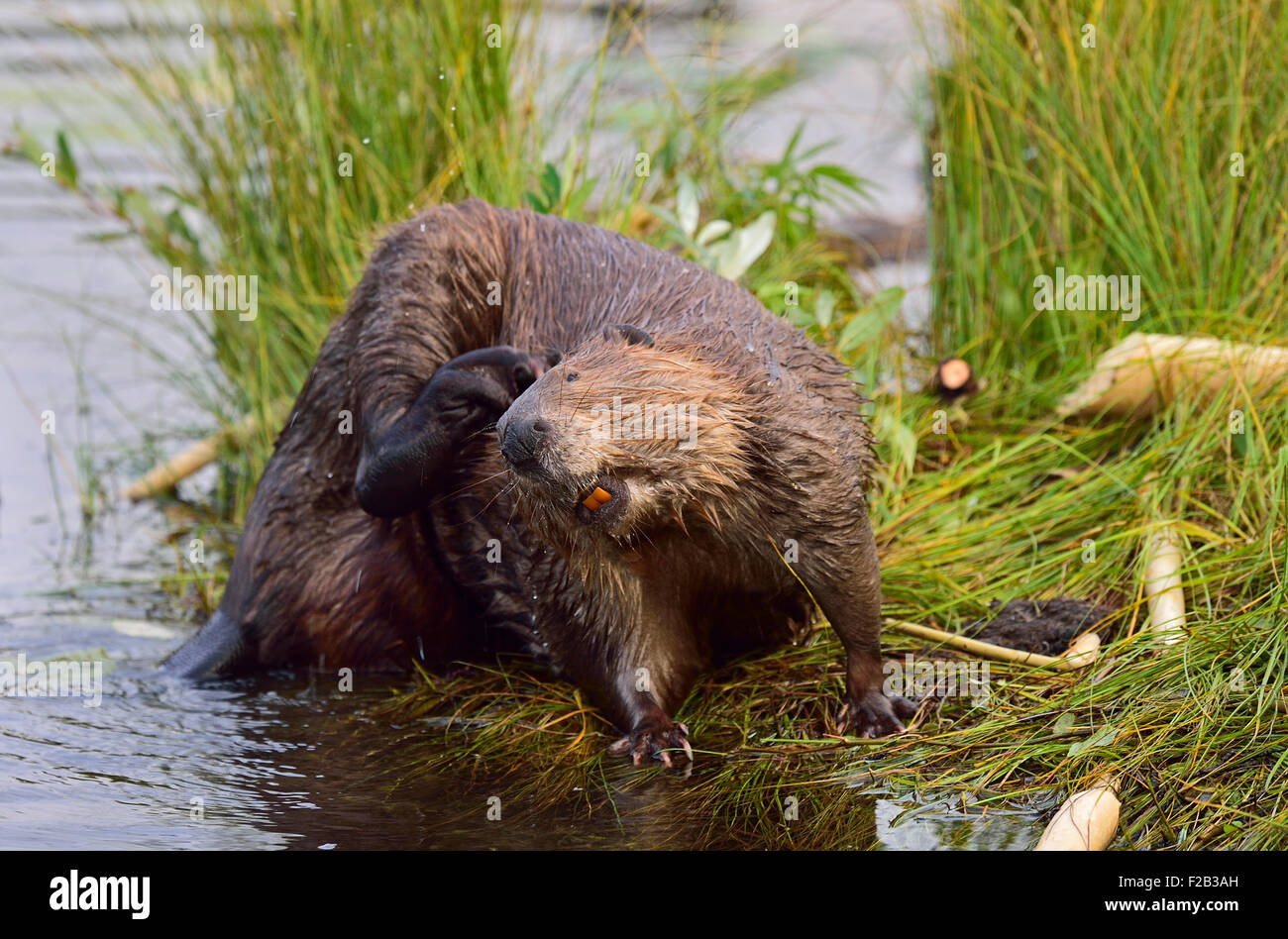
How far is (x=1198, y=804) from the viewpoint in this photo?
9.90ft

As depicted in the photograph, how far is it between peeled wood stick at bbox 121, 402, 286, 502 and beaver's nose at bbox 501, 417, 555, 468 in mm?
2480

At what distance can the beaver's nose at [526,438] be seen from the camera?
2.94m

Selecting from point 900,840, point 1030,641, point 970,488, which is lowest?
point 900,840

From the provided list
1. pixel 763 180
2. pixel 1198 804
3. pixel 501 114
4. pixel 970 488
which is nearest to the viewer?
pixel 1198 804

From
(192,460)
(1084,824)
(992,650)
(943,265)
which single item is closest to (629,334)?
(992,650)

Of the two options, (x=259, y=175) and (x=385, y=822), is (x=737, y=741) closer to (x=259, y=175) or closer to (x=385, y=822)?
(x=385, y=822)

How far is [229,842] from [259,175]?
280cm

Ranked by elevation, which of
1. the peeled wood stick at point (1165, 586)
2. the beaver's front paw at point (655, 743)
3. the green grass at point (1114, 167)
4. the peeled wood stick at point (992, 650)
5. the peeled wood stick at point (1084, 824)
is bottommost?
the peeled wood stick at point (1084, 824)

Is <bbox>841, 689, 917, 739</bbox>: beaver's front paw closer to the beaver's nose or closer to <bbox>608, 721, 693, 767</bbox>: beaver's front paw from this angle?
<bbox>608, 721, 693, 767</bbox>: beaver's front paw

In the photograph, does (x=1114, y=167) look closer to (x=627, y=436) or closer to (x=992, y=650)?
(x=992, y=650)

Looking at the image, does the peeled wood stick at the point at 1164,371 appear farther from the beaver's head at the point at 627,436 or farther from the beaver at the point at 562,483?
the beaver's head at the point at 627,436

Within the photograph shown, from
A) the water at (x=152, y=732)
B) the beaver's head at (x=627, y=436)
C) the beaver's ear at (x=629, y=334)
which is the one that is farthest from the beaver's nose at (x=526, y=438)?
the water at (x=152, y=732)

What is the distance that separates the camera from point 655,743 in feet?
11.5
